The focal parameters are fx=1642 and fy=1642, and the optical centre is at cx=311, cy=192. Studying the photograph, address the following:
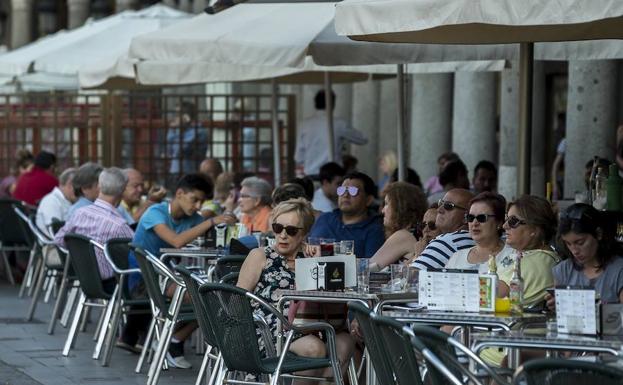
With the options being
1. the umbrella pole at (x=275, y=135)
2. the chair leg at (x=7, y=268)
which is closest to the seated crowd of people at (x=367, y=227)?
the umbrella pole at (x=275, y=135)

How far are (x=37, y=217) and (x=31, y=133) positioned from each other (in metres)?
4.58

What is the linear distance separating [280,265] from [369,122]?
15304 mm

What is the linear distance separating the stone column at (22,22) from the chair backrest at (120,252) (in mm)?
38077

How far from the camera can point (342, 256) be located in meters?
7.88

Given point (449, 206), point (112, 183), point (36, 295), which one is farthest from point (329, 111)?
point (449, 206)

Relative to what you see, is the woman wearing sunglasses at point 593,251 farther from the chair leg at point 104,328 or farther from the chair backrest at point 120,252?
the chair leg at point 104,328

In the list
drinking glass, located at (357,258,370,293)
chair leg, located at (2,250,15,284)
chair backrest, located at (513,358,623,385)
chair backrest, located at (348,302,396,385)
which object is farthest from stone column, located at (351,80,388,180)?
chair backrest, located at (513,358,623,385)

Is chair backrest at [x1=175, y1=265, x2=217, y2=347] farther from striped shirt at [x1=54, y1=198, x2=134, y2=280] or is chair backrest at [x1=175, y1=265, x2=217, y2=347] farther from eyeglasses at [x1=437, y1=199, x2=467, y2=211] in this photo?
striped shirt at [x1=54, y1=198, x2=134, y2=280]

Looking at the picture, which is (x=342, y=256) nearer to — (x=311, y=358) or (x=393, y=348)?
(x=311, y=358)

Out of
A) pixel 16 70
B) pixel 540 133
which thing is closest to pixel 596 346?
pixel 540 133

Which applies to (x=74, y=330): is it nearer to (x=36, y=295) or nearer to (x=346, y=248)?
(x=36, y=295)

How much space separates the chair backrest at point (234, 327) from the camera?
7434mm

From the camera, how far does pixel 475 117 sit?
1831 centimetres

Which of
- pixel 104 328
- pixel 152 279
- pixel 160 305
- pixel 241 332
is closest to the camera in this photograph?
pixel 241 332
